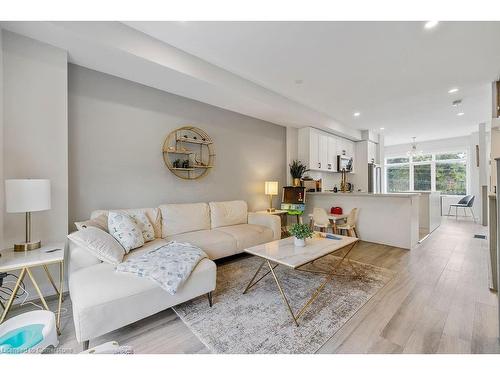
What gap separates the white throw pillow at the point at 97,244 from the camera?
6.28ft

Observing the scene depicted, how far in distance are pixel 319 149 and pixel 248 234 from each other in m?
3.28

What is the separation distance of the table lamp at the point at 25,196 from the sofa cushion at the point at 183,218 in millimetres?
1320

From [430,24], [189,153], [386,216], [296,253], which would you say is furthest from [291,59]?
[386,216]

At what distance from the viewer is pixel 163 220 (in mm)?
3020

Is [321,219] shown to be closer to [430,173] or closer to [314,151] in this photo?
[314,151]

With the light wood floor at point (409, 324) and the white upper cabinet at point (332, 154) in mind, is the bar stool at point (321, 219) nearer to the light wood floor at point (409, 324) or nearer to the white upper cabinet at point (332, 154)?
the light wood floor at point (409, 324)

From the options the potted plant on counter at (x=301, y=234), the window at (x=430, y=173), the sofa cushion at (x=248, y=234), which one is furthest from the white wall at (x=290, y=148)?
the window at (x=430, y=173)

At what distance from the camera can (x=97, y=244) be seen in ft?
6.34

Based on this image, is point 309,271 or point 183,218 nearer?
point 309,271

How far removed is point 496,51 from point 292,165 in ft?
11.3

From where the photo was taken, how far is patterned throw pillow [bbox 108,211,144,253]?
7.36ft

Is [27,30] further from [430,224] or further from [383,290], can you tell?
[430,224]

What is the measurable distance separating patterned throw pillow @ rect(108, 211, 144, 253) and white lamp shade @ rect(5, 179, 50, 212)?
1.96 feet
